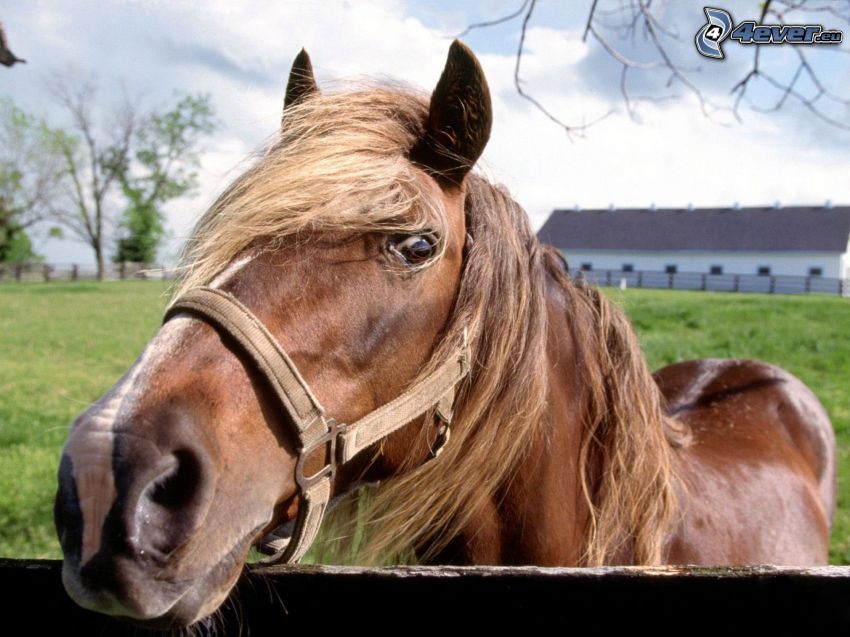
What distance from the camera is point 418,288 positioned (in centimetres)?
162

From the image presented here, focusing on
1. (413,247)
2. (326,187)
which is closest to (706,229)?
(413,247)

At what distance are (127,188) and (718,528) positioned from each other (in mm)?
48949

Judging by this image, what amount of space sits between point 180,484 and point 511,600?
60cm

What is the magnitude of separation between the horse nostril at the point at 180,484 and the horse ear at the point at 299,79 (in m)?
1.28

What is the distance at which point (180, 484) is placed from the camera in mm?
1174

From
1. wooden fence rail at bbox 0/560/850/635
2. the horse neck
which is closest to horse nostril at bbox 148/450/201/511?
wooden fence rail at bbox 0/560/850/635

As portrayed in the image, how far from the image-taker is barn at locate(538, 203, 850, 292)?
162 ft

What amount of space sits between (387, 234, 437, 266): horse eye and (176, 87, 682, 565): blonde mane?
3 centimetres

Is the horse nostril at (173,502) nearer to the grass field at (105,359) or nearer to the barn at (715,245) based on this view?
the grass field at (105,359)

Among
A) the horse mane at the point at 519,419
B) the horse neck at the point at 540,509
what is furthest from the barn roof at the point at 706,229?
the horse neck at the point at 540,509

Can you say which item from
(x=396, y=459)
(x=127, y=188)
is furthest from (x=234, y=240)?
(x=127, y=188)

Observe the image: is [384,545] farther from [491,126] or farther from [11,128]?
[11,128]

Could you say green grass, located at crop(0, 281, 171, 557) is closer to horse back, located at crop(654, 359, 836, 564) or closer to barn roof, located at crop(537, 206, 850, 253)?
horse back, located at crop(654, 359, 836, 564)

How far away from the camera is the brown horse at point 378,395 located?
1.16 meters
